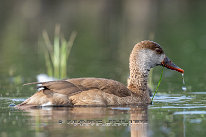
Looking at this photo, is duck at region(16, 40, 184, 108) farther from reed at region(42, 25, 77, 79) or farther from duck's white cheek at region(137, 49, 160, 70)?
reed at region(42, 25, 77, 79)

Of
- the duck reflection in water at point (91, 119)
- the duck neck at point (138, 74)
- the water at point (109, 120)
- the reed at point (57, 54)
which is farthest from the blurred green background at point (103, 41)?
the duck reflection in water at point (91, 119)

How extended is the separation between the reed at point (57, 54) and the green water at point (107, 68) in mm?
391

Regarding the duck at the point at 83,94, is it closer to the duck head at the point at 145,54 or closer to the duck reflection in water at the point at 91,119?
the duck reflection in water at the point at 91,119

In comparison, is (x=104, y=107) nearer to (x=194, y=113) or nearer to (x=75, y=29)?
(x=194, y=113)

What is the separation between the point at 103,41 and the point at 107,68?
1079cm

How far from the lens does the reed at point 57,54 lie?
16.0 m

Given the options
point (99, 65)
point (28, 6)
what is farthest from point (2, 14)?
point (99, 65)

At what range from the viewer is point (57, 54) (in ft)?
52.9

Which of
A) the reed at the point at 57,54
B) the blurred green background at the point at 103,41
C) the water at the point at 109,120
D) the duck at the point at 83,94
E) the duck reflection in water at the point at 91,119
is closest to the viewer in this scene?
the water at the point at 109,120

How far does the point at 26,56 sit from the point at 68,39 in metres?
5.99

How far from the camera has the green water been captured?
8898 millimetres

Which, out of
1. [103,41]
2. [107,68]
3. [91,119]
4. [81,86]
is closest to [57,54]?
[107,68]

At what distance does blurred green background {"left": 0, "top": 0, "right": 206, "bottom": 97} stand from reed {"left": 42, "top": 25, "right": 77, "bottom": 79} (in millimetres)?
355

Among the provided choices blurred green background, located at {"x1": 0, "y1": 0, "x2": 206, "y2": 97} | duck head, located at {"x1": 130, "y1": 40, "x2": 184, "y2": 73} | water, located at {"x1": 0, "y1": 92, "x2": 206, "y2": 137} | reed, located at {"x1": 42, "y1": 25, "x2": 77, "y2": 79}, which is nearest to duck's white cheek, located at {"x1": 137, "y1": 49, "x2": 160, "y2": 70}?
duck head, located at {"x1": 130, "y1": 40, "x2": 184, "y2": 73}
